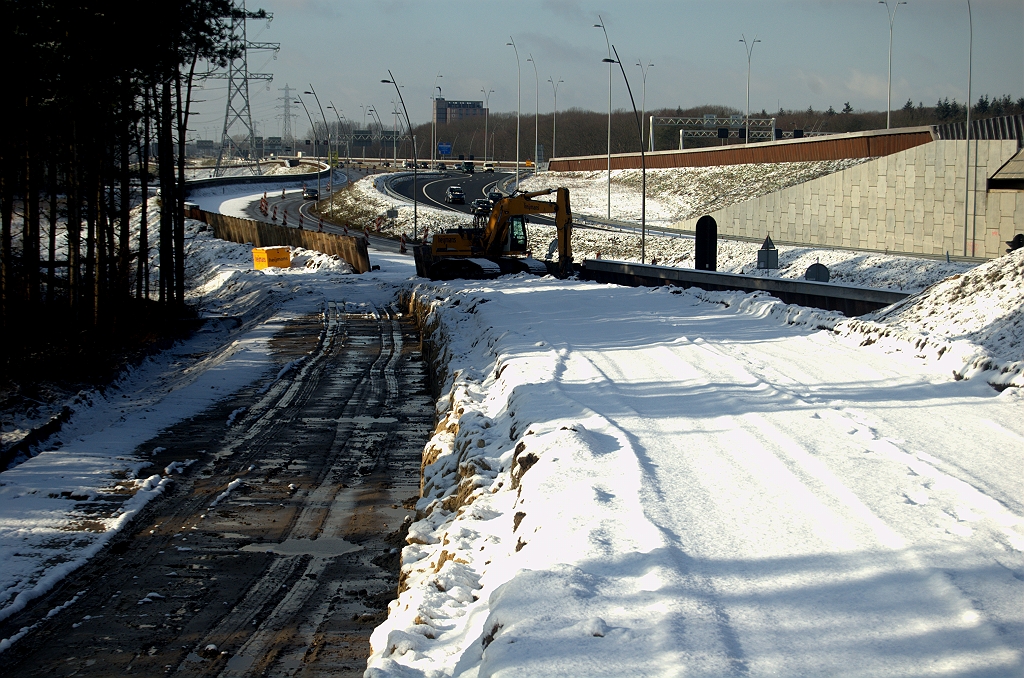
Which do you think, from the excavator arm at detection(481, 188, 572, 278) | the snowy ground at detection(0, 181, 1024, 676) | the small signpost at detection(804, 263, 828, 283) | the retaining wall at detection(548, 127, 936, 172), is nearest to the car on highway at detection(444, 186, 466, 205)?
the retaining wall at detection(548, 127, 936, 172)

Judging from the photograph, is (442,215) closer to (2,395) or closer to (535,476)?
(2,395)

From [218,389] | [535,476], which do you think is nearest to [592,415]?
[535,476]

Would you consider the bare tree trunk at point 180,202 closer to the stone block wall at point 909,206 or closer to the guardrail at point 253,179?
the stone block wall at point 909,206

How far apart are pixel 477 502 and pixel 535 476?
0.69m

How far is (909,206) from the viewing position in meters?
43.2

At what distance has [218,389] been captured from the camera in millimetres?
18359

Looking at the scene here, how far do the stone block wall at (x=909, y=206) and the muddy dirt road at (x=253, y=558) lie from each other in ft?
107

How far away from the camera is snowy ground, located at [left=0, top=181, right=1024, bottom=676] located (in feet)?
16.6

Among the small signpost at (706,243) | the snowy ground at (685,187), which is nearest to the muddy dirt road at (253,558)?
the small signpost at (706,243)

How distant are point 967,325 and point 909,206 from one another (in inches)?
1318

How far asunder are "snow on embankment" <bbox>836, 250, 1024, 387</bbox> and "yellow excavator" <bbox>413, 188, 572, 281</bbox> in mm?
18729

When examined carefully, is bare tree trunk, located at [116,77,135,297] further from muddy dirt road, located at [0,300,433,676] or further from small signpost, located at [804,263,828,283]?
small signpost, located at [804,263,828,283]

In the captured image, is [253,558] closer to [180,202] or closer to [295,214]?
[180,202]

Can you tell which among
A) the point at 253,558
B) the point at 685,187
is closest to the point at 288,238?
the point at 685,187
